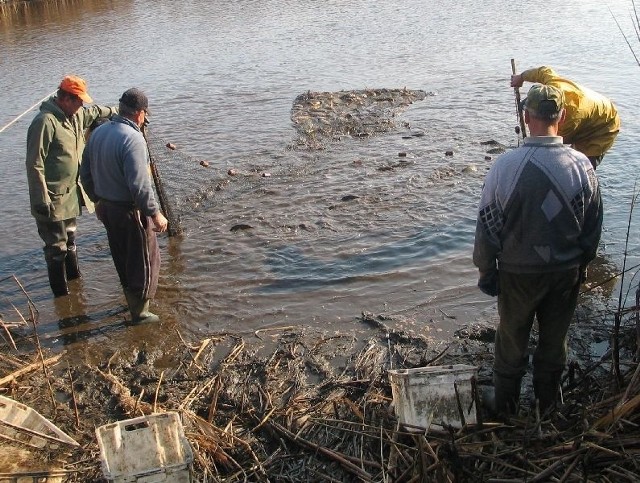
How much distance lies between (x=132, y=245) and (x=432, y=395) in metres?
2.88

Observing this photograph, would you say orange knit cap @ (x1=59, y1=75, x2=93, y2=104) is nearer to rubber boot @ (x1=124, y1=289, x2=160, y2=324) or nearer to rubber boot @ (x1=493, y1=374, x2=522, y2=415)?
rubber boot @ (x1=124, y1=289, x2=160, y2=324)

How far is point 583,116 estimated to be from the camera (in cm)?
561

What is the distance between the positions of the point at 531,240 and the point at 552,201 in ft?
0.78

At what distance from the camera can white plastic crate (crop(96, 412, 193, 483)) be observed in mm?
3467

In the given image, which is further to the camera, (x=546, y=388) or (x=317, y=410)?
(x=317, y=410)

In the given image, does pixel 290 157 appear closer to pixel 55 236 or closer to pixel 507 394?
pixel 55 236

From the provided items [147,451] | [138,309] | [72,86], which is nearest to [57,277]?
[138,309]

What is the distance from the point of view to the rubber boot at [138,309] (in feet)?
18.9

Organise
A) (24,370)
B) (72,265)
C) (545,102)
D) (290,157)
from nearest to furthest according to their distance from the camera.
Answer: (545,102) < (24,370) < (72,265) < (290,157)

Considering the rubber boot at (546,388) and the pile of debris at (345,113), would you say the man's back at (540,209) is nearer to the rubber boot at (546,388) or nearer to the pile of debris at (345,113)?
the rubber boot at (546,388)

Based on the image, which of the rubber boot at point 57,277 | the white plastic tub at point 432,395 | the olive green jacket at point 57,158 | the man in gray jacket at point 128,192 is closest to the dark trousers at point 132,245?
the man in gray jacket at point 128,192

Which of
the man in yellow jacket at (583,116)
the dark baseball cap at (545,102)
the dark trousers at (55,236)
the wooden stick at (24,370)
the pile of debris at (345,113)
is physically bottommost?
the wooden stick at (24,370)

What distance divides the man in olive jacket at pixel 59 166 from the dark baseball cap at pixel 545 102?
399 centimetres

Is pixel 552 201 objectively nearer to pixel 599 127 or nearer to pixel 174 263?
pixel 599 127
